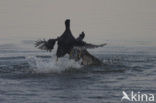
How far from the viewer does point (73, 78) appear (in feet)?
52.4

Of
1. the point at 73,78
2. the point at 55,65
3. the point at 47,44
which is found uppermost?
the point at 47,44

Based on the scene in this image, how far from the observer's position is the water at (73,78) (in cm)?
1330

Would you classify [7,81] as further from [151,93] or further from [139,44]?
[139,44]

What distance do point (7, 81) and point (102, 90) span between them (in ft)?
8.38

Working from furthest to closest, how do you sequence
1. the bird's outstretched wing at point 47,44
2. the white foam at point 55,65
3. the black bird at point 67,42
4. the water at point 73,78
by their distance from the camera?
1. the bird's outstretched wing at point 47,44
2. the black bird at point 67,42
3. the white foam at point 55,65
4. the water at point 73,78

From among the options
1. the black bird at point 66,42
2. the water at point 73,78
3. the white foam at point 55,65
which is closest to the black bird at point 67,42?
the black bird at point 66,42

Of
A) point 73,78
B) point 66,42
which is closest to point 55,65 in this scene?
point 66,42

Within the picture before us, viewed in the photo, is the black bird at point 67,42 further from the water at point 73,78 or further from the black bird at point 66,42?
the water at point 73,78

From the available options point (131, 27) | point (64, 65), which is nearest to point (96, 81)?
point (64, 65)

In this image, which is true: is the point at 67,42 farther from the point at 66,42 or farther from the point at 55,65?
the point at 55,65

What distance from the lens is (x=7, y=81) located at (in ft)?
50.1

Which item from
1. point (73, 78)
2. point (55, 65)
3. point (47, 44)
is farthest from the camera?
point (47, 44)

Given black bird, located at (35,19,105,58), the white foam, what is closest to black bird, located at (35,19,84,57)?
black bird, located at (35,19,105,58)

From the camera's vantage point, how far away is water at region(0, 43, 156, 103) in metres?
13.3
